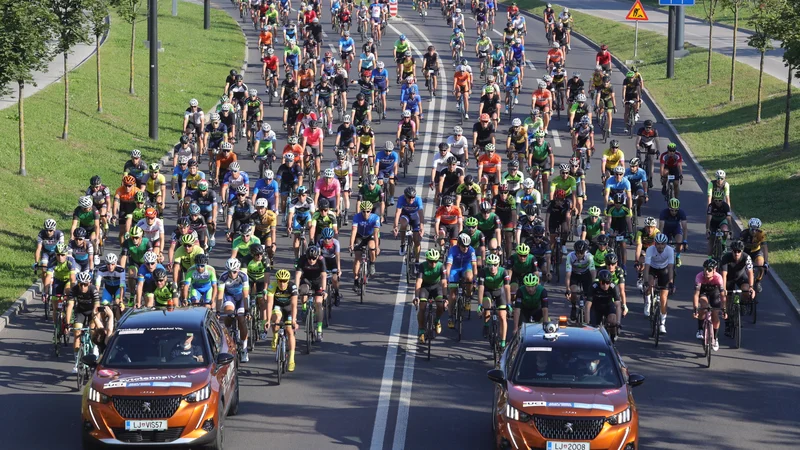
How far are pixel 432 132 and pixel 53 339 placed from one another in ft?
64.2

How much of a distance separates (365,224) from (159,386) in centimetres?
960

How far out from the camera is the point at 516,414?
609 inches

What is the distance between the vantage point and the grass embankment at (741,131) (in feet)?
99.7

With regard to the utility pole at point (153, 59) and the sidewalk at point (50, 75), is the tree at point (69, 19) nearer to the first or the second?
the sidewalk at point (50, 75)

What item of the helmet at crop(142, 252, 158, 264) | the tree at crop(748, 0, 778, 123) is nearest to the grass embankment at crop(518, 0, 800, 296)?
the tree at crop(748, 0, 778, 123)

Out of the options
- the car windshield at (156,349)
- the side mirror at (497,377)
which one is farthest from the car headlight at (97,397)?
the side mirror at (497,377)

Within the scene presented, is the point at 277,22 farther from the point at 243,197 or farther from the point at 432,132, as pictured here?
the point at 243,197

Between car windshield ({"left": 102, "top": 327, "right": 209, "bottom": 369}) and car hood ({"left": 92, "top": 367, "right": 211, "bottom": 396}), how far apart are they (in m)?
0.17

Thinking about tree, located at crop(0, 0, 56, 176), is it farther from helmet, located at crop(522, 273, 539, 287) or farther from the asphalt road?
helmet, located at crop(522, 273, 539, 287)

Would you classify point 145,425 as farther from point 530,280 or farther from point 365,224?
point 365,224

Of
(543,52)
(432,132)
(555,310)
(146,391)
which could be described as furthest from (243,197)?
(543,52)

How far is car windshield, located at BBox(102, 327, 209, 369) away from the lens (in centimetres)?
1669

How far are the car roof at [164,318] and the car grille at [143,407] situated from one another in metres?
1.48

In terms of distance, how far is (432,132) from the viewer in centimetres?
3959
